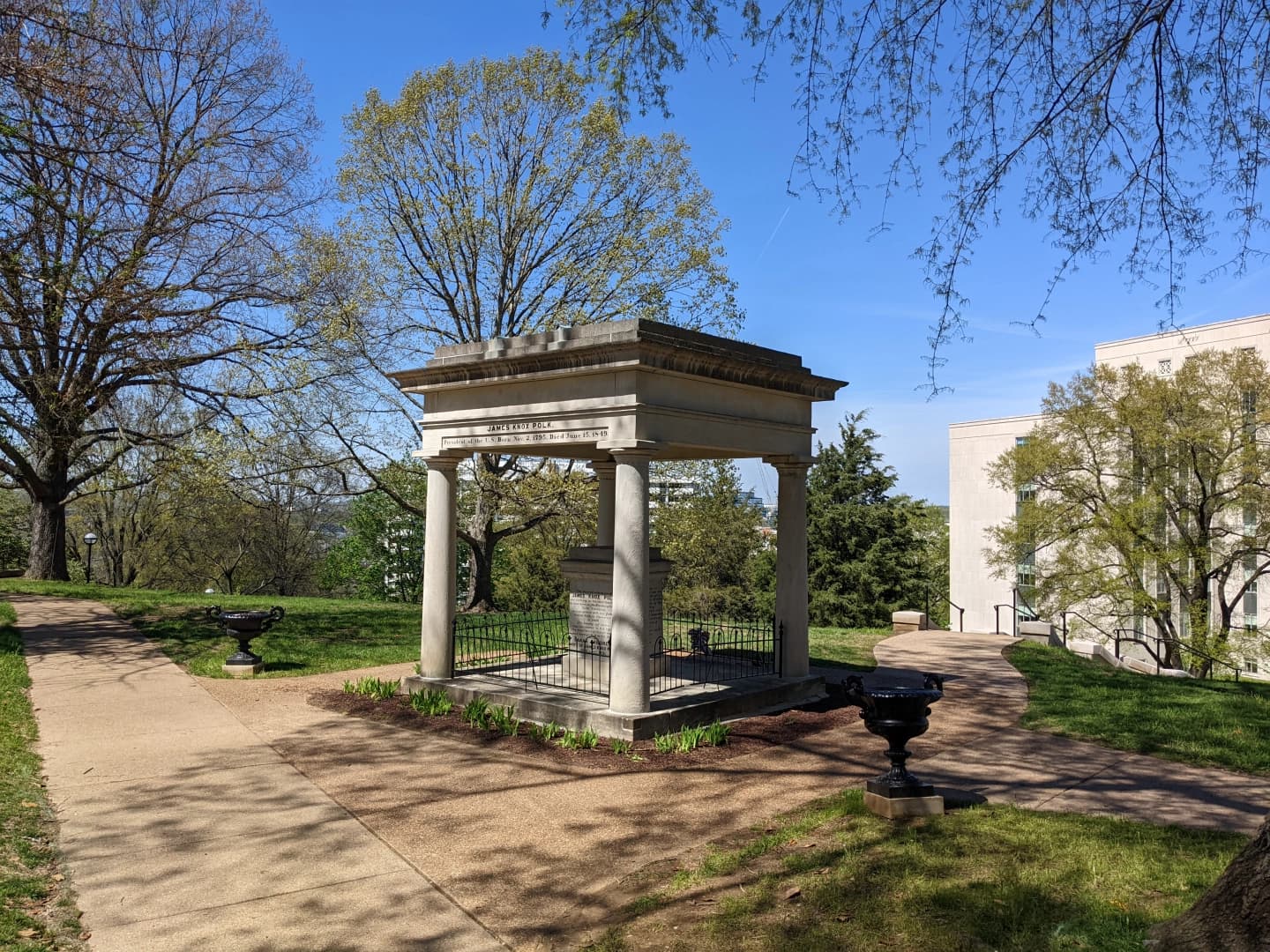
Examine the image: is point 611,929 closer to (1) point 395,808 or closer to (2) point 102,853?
(1) point 395,808

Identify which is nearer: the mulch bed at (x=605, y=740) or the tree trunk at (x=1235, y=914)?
the tree trunk at (x=1235, y=914)

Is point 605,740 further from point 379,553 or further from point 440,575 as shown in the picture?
point 379,553

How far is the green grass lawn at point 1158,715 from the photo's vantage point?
337 inches

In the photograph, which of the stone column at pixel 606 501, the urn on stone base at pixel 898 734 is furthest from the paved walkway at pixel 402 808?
the stone column at pixel 606 501

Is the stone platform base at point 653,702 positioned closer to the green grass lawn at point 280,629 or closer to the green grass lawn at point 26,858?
the green grass lawn at point 280,629

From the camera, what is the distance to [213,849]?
5898 millimetres

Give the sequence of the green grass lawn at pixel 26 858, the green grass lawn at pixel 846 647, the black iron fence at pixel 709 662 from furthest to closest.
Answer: the green grass lawn at pixel 846 647 → the black iron fence at pixel 709 662 → the green grass lawn at pixel 26 858

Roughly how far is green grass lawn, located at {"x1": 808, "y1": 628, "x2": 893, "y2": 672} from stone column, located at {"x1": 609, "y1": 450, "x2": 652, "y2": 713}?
19.9ft

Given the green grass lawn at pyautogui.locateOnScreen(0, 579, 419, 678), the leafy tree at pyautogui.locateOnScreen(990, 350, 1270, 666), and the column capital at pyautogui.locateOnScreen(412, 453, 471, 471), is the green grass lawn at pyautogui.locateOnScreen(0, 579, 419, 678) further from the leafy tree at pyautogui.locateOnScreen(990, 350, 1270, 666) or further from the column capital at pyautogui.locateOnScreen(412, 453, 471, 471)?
the leafy tree at pyautogui.locateOnScreen(990, 350, 1270, 666)

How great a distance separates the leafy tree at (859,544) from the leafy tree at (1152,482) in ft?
25.5

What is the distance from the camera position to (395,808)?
22.6 feet

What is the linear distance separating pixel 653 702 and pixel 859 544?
29.7 m

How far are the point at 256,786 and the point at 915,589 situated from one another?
33.5 meters

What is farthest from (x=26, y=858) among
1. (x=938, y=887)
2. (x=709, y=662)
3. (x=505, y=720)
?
(x=709, y=662)
